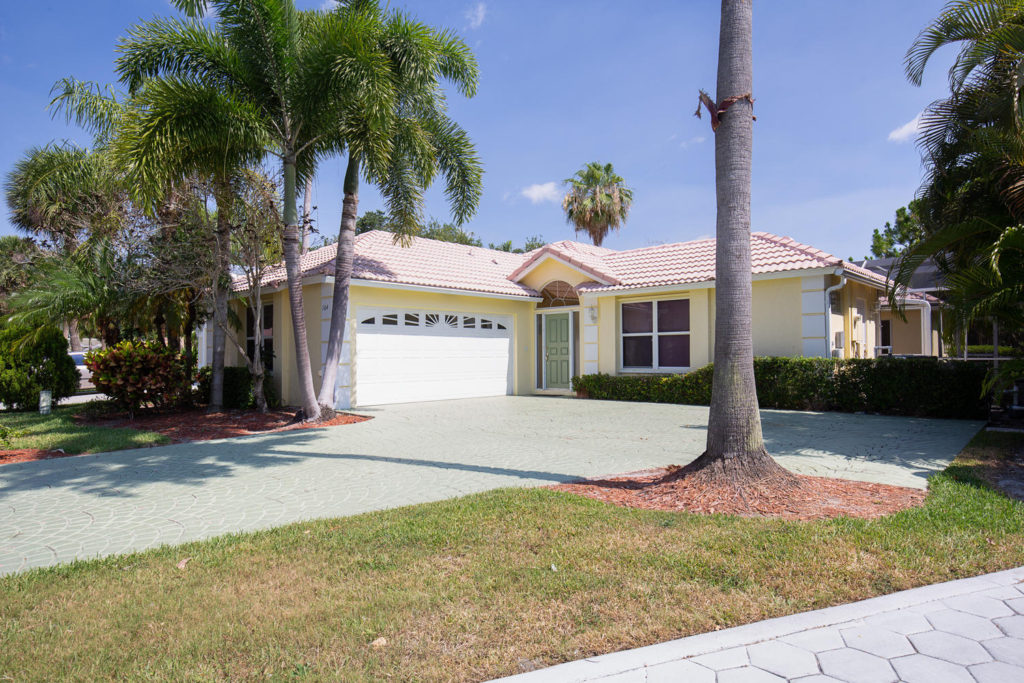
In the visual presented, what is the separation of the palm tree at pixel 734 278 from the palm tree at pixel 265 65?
6039mm

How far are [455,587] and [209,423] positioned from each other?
10.4m

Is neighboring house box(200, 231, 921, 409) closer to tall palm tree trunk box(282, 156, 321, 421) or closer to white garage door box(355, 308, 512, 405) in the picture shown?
white garage door box(355, 308, 512, 405)

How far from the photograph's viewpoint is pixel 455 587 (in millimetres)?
3773

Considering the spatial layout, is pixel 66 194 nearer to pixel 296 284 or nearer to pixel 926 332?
pixel 296 284

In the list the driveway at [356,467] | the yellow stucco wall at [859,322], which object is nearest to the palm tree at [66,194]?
the driveway at [356,467]

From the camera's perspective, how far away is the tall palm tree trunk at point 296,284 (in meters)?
11.7

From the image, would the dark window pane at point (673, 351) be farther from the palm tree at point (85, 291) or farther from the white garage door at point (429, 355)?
the palm tree at point (85, 291)

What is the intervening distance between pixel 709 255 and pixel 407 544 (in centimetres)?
1447

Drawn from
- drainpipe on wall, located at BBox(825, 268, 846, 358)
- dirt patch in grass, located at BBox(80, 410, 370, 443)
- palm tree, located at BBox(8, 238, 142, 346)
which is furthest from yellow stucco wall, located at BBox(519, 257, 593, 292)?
palm tree, located at BBox(8, 238, 142, 346)

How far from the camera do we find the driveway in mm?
5410

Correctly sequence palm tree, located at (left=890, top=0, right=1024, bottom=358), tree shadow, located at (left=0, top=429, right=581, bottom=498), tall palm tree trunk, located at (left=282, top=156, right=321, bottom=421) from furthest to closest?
tall palm tree trunk, located at (left=282, top=156, right=321, bottom=421)
palm tree, located at (left=890, top=0, right=1024, bottom=358)
tree shadow, located at (left=0, top=429, right=581, bottom=498)

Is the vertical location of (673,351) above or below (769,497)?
above

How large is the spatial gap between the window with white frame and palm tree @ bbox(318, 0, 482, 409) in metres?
6.09

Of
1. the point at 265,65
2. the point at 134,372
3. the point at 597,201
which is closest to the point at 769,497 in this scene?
the point at 265,65
